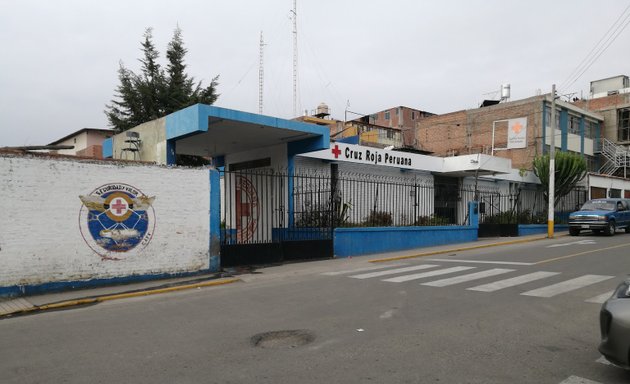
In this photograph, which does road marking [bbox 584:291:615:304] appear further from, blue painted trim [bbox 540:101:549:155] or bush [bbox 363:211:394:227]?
blue painted trim [bbox 540:101:549:155]

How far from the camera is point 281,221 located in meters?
15.6

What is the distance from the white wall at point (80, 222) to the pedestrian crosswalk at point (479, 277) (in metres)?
3.88

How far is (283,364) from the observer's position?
4.86 meters

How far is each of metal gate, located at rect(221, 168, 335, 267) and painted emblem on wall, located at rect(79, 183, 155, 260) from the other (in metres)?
2.19

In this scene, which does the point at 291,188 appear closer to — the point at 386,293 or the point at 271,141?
the point at 271,141

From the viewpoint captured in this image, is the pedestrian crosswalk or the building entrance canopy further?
the building entrance canopy

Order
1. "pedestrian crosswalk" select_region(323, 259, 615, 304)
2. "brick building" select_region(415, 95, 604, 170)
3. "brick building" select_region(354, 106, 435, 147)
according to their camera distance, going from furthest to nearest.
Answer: "brick building" select_region(354, 106, 435, 147) < "brick building" select_region(415, 95, 604, 170) < "pedestrian crosswalk" select_region(323, 259, 615, 304)

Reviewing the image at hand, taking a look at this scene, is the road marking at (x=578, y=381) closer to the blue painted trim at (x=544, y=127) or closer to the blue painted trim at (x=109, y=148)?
the blue painted trim at (x=109, y=148)

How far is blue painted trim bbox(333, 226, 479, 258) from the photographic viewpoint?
1599 centimetres

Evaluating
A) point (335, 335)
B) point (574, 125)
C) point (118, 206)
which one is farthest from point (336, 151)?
point (574, 125)

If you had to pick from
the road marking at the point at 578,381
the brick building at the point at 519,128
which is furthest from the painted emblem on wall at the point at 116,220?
the brick building at the point at 519,128

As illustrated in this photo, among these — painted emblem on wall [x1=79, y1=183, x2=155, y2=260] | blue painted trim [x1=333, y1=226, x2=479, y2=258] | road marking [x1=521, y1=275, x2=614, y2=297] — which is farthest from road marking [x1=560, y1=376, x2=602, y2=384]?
blue painted trim [x1=333, y1=226, x2=479, y2=258]

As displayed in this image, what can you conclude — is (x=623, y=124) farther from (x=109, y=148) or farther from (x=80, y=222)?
(x=80, y=222)

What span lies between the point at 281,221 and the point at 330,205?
180 centimetres
